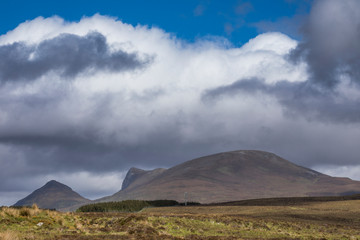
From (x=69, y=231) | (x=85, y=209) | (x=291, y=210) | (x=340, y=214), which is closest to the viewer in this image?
(x=69, y=231)

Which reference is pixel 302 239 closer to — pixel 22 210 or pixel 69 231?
pixel 69 231

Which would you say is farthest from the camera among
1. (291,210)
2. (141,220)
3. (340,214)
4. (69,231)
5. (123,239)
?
(291,210)

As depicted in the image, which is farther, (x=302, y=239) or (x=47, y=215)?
(x=47, y=215)

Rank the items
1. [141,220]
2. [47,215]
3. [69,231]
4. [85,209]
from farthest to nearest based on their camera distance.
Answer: [85,209] → [47,215] → [141,220] → [69,231]

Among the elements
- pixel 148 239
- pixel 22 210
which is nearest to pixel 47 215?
pixel 22 210

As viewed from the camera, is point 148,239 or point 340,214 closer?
point 148,239

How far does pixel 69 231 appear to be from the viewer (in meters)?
30.2

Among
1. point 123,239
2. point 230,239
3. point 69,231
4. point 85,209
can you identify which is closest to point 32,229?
point 69,231

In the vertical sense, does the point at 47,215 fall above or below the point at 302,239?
above

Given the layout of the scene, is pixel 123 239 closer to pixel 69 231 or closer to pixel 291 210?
pixel 69 231

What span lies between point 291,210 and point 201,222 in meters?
30.1

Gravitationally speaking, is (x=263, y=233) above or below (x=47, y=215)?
below

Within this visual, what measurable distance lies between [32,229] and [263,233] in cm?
1721

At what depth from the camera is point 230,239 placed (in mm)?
26828
